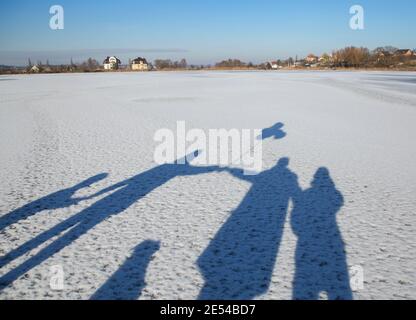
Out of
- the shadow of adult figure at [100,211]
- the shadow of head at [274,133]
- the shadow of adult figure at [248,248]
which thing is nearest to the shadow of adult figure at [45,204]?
the shadow of adult figure at [100,211]

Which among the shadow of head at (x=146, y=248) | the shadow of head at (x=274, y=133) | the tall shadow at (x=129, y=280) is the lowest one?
the tall shadow at (x=129, y=280)

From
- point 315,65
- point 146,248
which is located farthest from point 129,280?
point 315,65

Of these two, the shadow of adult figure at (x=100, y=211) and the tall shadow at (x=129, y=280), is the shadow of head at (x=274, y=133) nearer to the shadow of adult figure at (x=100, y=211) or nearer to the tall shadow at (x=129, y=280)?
the shadow of adult figure at (x=100, y=211)

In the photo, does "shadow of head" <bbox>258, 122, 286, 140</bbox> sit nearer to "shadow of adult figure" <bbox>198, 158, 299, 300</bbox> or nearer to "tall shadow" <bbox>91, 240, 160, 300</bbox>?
"shadow of adult figure" <bbox>198, 158, 299, 300</bbox>

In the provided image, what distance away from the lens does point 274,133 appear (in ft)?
36.6

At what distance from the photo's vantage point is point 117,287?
3543 mm

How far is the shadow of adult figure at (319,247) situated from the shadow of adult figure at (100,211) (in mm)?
2608

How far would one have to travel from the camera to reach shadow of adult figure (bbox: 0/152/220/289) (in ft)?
13.2

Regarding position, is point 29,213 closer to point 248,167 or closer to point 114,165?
point 114,165

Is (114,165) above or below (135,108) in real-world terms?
below

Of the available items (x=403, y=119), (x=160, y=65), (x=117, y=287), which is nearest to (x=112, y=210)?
(x=117, y=287)

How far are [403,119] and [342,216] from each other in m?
10.2

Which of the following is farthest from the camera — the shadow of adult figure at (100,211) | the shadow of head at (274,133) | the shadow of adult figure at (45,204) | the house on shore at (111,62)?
the house on shore at (111,62)

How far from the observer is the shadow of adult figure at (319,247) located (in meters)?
3.51
